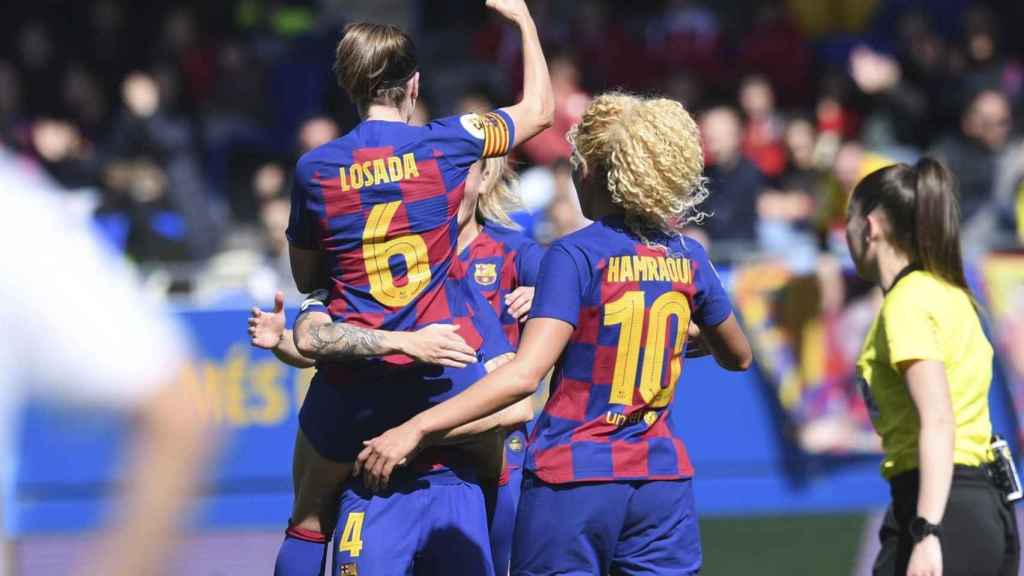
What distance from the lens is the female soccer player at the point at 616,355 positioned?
420cm

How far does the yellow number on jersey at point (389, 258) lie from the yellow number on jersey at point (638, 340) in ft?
1.85

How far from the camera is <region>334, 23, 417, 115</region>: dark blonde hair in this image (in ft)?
14.1

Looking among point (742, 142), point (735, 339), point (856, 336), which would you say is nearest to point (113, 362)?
point (735, 339)

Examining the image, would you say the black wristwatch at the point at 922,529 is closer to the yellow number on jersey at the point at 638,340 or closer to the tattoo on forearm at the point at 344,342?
the yellow number on jersey at the point at 638,340

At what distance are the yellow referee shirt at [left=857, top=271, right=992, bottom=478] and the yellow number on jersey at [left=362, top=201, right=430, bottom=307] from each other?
1363 mm

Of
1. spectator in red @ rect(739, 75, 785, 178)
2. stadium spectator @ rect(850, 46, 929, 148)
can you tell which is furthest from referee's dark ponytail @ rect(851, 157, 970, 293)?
stadium spectator @ rect(850, 46, 929, 148)

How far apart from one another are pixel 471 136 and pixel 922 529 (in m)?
1.69

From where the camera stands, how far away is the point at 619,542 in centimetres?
430

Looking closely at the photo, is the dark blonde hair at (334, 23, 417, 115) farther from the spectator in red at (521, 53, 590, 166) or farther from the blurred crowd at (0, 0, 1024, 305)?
the spectator in red at (521, 53, 590, 166)

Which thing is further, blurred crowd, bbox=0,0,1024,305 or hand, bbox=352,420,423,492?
blurred crowd, bbox=0,0,1024,305

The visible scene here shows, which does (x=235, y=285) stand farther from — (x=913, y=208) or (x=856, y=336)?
(x=913, y=208)

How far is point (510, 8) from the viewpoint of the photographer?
4.60m

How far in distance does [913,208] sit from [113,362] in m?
3.10

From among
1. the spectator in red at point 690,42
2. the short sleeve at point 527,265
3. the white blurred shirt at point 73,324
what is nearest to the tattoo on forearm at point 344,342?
the short sleeve at point 527,265
